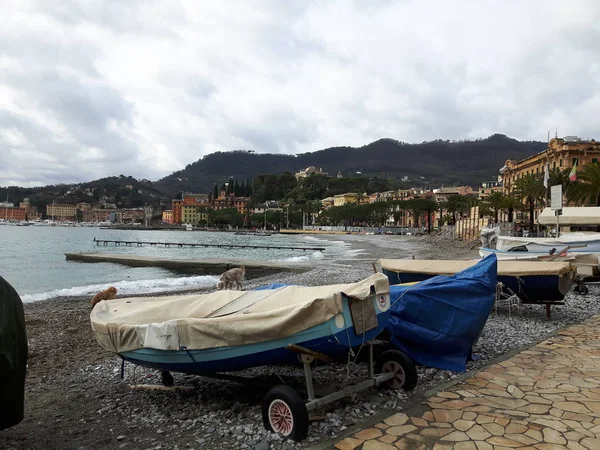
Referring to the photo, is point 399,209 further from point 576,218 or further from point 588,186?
point 576,218

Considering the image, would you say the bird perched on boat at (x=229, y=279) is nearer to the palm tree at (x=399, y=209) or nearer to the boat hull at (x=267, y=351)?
the boat hull at (x=267, y=351)

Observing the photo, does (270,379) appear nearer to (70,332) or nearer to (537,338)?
(537,338)

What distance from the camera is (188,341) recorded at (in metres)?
5.08

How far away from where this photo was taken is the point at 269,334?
183 inches

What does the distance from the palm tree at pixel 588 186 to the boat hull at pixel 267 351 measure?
126 feet

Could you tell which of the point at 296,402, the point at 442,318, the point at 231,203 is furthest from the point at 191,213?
the point at 296,402

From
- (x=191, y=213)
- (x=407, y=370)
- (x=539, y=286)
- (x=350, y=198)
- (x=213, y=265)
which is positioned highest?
(x=350, y=198)

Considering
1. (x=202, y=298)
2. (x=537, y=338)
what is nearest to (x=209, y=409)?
(x=202, y=298)

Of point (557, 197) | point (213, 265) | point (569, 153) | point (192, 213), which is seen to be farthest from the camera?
point (192, 213)

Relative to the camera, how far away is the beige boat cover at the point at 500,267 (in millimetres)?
9695

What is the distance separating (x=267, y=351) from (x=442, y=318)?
2773 millimetres

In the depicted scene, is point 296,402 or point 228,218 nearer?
point 296,402

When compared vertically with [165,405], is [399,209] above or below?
above

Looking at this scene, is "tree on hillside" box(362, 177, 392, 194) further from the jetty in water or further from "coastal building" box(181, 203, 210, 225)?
the jetty in water
